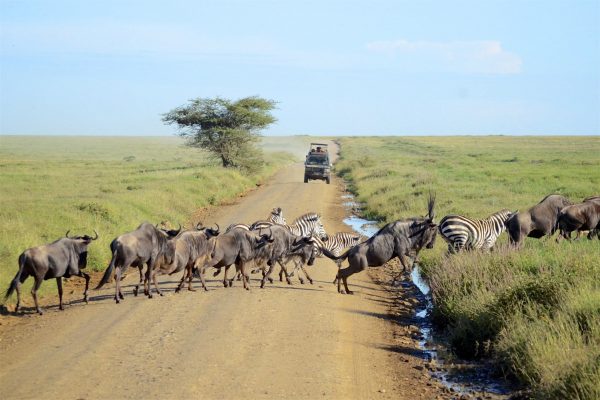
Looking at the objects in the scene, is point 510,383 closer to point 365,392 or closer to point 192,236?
point 365,392

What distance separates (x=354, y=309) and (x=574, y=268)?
138 inches

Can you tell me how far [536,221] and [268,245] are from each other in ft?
19.8

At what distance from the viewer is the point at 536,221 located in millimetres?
15789

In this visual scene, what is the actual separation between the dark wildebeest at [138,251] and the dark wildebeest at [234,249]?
0.88 m

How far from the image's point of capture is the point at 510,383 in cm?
838

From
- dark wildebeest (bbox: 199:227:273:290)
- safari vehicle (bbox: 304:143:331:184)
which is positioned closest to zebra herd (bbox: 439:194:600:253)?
dark wildebeest (bbox: 199:227:273:290)

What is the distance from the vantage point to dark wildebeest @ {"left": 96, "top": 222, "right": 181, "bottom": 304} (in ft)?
39.9

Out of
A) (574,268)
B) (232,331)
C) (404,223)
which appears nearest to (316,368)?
(232,331)

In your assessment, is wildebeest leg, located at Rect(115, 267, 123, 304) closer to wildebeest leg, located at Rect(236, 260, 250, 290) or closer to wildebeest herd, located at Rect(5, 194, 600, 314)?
wildebeest herd, located at Rect(5, 194, 600, 314)

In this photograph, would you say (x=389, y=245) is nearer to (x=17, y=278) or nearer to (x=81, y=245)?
(x=81, y=245)

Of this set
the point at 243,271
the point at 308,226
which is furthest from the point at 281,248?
the point at 308,226

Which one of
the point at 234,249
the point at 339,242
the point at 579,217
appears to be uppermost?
the point at 579,217

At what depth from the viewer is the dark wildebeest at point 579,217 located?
1598 cm

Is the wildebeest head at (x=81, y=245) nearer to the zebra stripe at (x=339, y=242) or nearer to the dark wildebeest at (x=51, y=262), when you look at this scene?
the dark wildebeest at (x=51, y=262)
